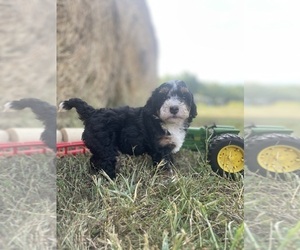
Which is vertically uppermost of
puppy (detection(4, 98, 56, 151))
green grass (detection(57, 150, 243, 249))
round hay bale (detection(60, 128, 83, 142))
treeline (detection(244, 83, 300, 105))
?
treeline (detection(244, 83, 300, 105))

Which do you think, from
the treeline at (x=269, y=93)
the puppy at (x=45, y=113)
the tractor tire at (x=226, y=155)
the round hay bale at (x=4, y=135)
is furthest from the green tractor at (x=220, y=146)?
the round hay bale at (x=4, y=135)

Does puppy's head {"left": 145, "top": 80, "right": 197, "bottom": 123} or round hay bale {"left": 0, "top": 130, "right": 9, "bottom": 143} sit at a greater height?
puppy's head {"left": 145, "top": 80, "right": 197, "bottom": 123}

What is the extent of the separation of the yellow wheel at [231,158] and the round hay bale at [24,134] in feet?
1.62

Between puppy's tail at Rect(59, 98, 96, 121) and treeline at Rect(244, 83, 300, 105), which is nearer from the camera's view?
treeline at Rect(244, 83, 300, 105)

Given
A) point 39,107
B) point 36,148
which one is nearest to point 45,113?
point 39,107

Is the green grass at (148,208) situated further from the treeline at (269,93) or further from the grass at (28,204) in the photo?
the treeline at (269,93)

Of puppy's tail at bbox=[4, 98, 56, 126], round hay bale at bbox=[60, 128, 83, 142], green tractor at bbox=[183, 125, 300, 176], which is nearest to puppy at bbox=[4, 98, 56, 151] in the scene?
puppy's tail at bbox=[4, 98, 56, 126]

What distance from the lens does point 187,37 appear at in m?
1.50

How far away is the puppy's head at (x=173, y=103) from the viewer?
4.54ft

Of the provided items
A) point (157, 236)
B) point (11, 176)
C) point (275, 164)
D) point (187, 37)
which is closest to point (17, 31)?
point (11, 176)

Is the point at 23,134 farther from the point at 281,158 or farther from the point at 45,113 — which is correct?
the point at 281,158

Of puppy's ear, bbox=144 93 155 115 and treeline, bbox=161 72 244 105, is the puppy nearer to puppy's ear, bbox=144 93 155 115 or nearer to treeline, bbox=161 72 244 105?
puppy's ear, bbox=144 93 155 115

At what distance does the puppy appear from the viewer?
1274 millimetres

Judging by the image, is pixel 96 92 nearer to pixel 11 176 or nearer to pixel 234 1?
pixel 11 176
